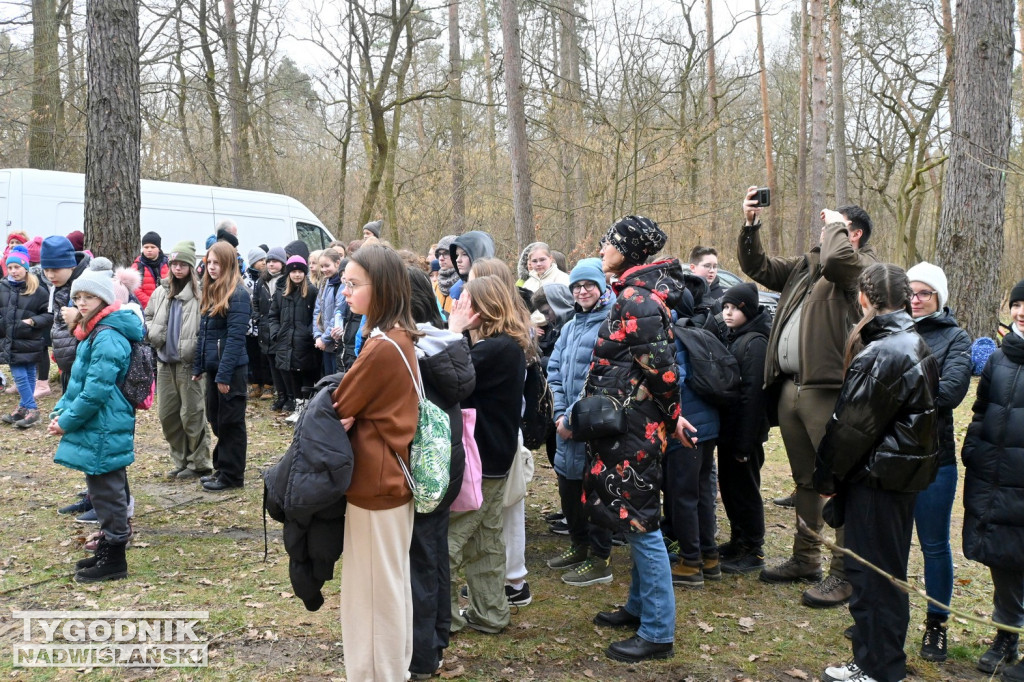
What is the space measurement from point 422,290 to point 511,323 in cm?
56

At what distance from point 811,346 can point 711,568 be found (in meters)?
1.63

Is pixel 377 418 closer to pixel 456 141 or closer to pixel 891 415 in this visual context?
pixel 891 415

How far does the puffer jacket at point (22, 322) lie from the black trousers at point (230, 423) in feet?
12.4

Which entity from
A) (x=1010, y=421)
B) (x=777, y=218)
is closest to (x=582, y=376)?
(x=1010, y=421)

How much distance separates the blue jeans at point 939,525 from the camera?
4320mm

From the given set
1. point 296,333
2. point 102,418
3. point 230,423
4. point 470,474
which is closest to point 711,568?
point 470,474

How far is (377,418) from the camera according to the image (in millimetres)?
3473

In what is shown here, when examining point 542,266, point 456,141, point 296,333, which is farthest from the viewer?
point 456,141

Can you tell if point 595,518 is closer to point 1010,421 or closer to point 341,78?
point 1010,421

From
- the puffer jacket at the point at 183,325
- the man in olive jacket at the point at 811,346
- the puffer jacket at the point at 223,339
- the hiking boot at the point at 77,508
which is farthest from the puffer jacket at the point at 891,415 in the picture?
the hiking boot at the point at 77,508

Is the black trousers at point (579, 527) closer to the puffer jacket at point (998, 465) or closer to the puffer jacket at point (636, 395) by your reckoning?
the puffer jacket at point (636, 395)

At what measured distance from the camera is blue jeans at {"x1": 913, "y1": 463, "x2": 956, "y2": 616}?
432 centimetres

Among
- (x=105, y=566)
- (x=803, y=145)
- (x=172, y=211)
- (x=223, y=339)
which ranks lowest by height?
(x=105, y=566)

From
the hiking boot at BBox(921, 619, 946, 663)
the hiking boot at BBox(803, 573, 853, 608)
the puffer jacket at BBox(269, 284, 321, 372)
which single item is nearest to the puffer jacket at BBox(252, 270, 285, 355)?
the puffer jacket at BBox(269, 284, 321, 372)
